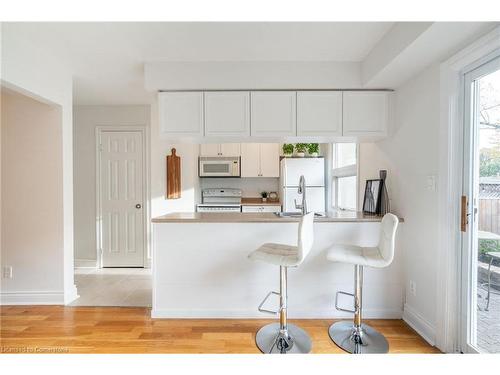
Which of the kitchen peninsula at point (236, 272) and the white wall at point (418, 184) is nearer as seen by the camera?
the white wall at point (418, 184)

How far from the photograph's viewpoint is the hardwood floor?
1.99 metres

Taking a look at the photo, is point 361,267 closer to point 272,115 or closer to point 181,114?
point 272,115

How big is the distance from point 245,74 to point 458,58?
165 cm

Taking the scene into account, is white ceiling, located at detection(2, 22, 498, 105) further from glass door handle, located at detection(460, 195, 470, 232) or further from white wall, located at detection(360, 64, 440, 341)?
glass door handle, located at detection(460, 195, 470, 232)

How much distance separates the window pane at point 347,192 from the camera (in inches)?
142

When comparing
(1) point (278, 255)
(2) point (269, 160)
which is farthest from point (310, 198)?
(1) point (278, 255)

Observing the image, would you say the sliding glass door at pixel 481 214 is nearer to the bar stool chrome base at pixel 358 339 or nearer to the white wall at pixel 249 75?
the bar stool chrome base at pixel 358 339

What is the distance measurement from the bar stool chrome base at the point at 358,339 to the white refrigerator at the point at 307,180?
2168 millimetres

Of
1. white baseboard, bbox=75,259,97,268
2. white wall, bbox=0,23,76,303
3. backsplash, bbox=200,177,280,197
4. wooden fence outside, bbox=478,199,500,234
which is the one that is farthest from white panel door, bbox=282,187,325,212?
white baseboard, bbox=75,259,97,268

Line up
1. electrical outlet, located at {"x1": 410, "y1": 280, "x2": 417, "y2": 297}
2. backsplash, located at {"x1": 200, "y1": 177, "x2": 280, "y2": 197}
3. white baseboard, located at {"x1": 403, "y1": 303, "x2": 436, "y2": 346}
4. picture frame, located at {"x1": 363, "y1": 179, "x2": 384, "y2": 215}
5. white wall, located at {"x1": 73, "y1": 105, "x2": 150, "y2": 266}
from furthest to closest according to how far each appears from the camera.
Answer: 1. backsplash, located at {"x1": 200, "y1": 177, "x2": 280, "y2": 197}
2. white wall, located at {"x1": 73, "y1": 105, "x2": 150, "y2": 266}
3. picture frame, located at {"x1": 363, "y1": 179, "x2": 384, "y2": 215}
4. electrical outlet, located at {"x1": 410, "y1": 280, "x2": 417, "y2": 297}
5. white baseboard, located at {"x1": 403, "y1": 303, "x2": 436, "y2": 346}

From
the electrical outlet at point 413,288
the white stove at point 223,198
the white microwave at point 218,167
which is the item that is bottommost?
the electrical outlet at point 413,288

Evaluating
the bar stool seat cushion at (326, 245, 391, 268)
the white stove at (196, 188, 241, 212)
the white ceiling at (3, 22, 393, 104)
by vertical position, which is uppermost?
the white ceiling at (3, 22, 393, 104)

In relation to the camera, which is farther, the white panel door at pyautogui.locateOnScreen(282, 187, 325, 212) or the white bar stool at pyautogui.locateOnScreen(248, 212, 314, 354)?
the white panel door at pyautogui.locateOnScreen(282, 187, 325, 212)

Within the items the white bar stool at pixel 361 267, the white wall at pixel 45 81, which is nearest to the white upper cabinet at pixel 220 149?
the white wall at pixel 45 81
